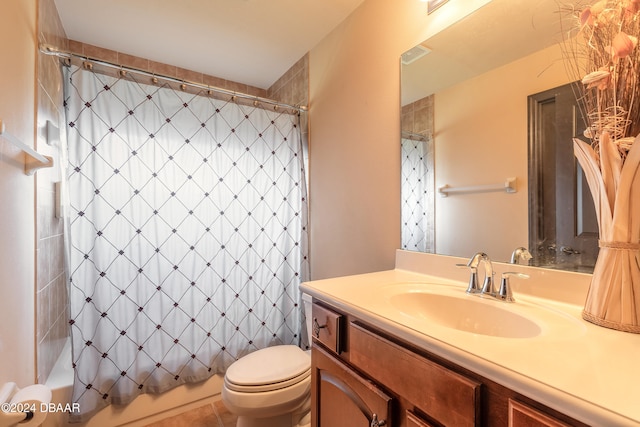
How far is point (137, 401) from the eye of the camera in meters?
1.56

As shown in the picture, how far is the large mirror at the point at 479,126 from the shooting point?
88 cm

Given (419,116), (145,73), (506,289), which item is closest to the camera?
(506,289)

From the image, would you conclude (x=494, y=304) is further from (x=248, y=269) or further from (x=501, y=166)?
A: (x=248, y=269)

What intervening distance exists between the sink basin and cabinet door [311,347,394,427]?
0.23 meters

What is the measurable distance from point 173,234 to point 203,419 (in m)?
1.13

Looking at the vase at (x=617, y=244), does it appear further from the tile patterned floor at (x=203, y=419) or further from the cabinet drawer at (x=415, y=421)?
the tile patterned floor at (x=203, y=419)

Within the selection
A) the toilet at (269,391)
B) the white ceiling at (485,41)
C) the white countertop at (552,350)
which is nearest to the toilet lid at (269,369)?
the toilet at (269,391)

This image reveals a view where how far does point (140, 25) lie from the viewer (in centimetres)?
172

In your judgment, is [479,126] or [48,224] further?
[48,224]

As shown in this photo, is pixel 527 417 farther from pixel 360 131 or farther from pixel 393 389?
pixel 360 131

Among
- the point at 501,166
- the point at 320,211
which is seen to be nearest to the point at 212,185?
the point at 320,211

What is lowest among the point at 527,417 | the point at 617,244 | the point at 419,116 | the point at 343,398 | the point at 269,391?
the point at 269,391

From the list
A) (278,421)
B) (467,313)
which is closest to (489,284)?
(467,313)

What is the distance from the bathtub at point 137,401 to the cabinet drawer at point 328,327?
1234mm
